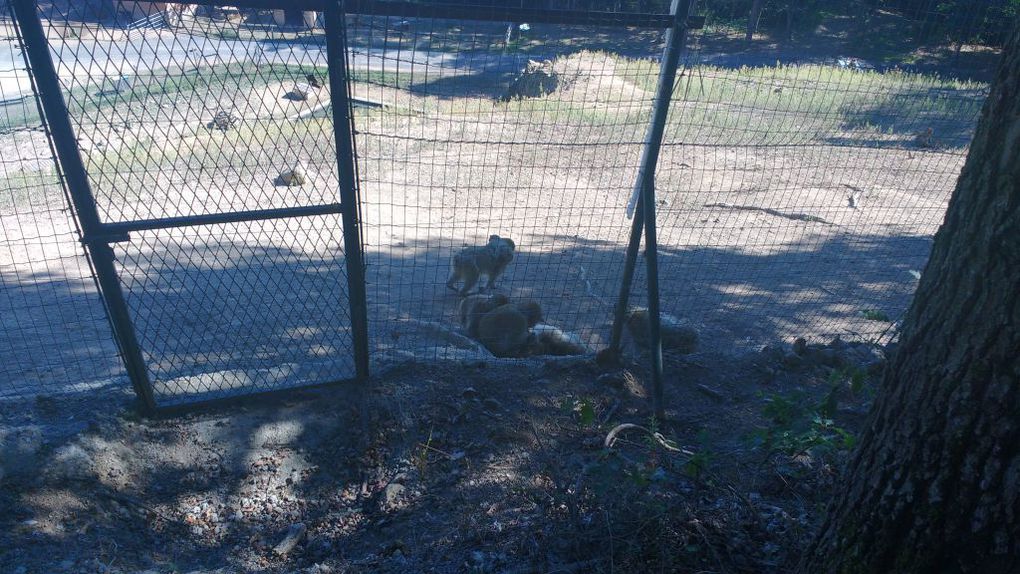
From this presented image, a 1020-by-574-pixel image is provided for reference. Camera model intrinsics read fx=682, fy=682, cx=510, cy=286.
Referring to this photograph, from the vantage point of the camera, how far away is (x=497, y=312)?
18.3 ft

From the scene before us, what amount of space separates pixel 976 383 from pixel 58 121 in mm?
3839

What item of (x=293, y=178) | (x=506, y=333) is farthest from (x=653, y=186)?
(x=293, y=178)

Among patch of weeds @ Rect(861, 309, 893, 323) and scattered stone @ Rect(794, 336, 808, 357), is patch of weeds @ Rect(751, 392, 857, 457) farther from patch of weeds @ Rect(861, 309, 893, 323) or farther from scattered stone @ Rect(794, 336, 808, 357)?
patch of weeds @ Rect(861, 309, 893, 323)

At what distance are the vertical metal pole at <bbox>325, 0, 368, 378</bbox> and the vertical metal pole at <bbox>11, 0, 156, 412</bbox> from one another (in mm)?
1220

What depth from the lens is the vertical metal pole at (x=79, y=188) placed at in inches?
124

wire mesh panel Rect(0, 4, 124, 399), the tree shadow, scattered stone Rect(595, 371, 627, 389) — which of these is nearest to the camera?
wire mesh panel Rect(0, 4, 124, 399)

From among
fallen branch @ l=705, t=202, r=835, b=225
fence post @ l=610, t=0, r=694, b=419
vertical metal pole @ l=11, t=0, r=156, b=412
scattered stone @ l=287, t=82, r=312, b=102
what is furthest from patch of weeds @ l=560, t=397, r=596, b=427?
fallen branch @ l=705, t=202, r=835, b=225

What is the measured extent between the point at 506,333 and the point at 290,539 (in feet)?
8.10

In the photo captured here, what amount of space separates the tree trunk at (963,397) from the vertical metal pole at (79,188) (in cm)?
358

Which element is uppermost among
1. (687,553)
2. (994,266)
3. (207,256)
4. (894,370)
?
(994,266)

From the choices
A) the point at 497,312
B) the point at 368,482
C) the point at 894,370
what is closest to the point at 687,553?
the point at 894,370

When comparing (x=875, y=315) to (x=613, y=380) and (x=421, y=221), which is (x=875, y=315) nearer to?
(x=613, y=380)

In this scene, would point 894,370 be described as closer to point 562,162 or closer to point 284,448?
point 284,448

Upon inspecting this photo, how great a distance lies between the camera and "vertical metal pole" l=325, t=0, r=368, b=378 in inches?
139
